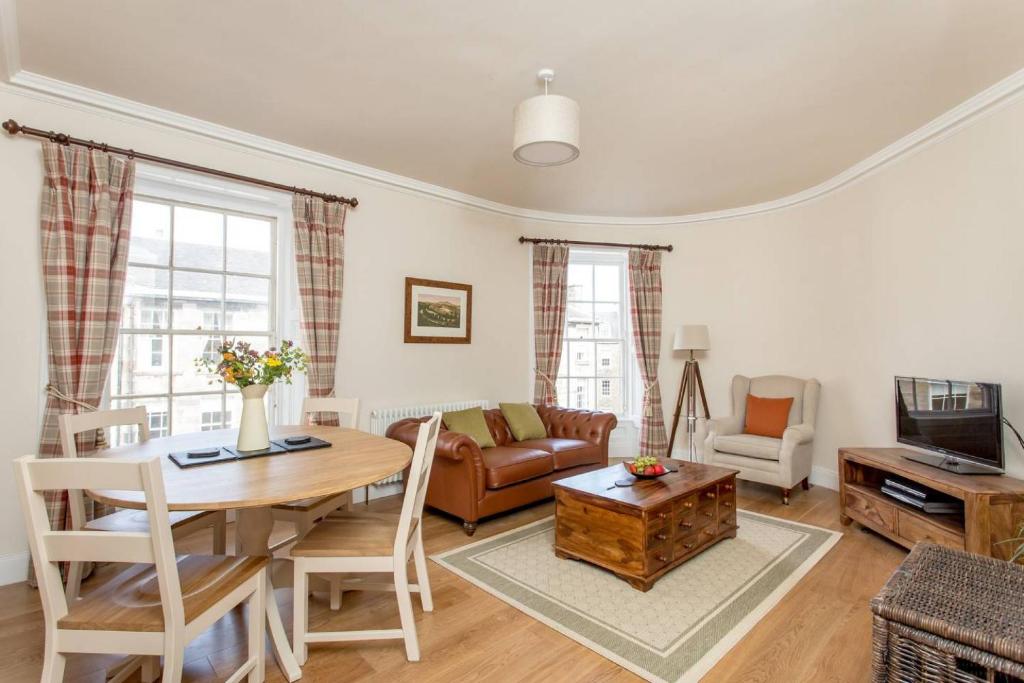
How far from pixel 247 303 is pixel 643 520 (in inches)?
120

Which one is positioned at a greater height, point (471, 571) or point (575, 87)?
point (575, 87)

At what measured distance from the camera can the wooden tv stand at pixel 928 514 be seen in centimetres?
249

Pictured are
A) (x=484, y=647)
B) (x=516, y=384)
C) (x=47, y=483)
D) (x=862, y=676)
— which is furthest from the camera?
(x=516, y=384)

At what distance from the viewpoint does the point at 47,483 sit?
1.38 meters

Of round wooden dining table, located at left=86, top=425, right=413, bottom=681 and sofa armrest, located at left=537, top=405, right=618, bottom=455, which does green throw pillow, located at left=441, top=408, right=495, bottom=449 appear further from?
round wooden dining table, located at left=86, top=425, right=413, bottom=681

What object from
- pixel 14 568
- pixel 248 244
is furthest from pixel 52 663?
pixel 248 244

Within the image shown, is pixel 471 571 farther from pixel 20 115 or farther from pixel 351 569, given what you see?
pixel 20 115

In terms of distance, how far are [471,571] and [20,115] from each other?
3504mm

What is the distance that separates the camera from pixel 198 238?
3.36m

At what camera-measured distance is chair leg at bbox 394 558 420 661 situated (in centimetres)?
194

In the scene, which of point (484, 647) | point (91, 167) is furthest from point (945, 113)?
point (91, 167)

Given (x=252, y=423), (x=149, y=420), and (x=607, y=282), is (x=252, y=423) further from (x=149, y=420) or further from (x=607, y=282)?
(x=607, y=282)

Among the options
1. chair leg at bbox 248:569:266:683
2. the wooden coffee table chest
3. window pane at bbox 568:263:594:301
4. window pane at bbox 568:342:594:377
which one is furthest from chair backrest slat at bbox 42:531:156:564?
window pane at bbox 568:263:594:301

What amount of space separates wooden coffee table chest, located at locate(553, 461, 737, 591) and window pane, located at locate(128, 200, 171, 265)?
295cm
